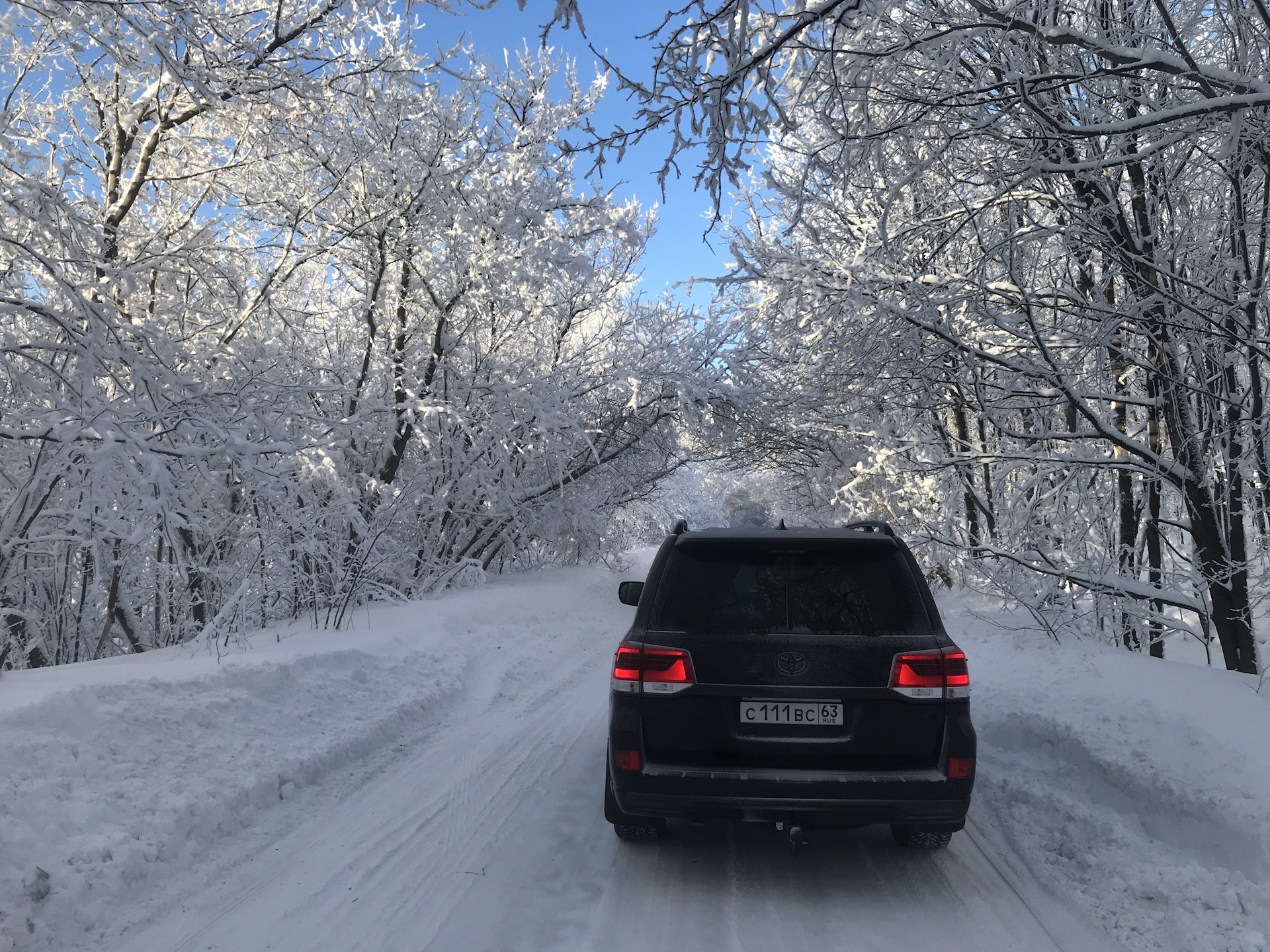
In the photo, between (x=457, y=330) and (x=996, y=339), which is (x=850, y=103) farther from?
(x=457, y=330)

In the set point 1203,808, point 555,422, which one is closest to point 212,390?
point 1203,808

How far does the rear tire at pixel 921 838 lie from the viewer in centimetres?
403

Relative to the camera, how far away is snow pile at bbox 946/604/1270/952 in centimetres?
337

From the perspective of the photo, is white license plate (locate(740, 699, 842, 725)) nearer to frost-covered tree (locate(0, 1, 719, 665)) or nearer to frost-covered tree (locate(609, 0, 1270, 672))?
frost-covered tree (locate(609, 0, 1270, 672))

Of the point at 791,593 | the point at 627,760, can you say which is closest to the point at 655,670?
Result: the point at 627,760

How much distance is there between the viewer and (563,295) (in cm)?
1684

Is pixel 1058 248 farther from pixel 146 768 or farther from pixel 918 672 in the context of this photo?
pixel 146 768

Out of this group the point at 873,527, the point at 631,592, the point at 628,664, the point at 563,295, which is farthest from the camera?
the point at 563,295

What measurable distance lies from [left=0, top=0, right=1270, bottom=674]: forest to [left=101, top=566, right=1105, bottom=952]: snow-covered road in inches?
80.8

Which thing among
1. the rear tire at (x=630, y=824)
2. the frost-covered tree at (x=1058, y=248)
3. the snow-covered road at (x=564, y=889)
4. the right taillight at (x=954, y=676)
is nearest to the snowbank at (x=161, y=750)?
the snow-covered road at (x=564, y=889)

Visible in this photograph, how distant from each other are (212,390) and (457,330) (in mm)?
9253

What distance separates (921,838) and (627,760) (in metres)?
1.65

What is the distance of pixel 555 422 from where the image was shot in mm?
14797

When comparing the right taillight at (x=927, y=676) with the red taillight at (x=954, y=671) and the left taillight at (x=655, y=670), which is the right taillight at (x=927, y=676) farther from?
the left taillight at (x=655, y=670)
